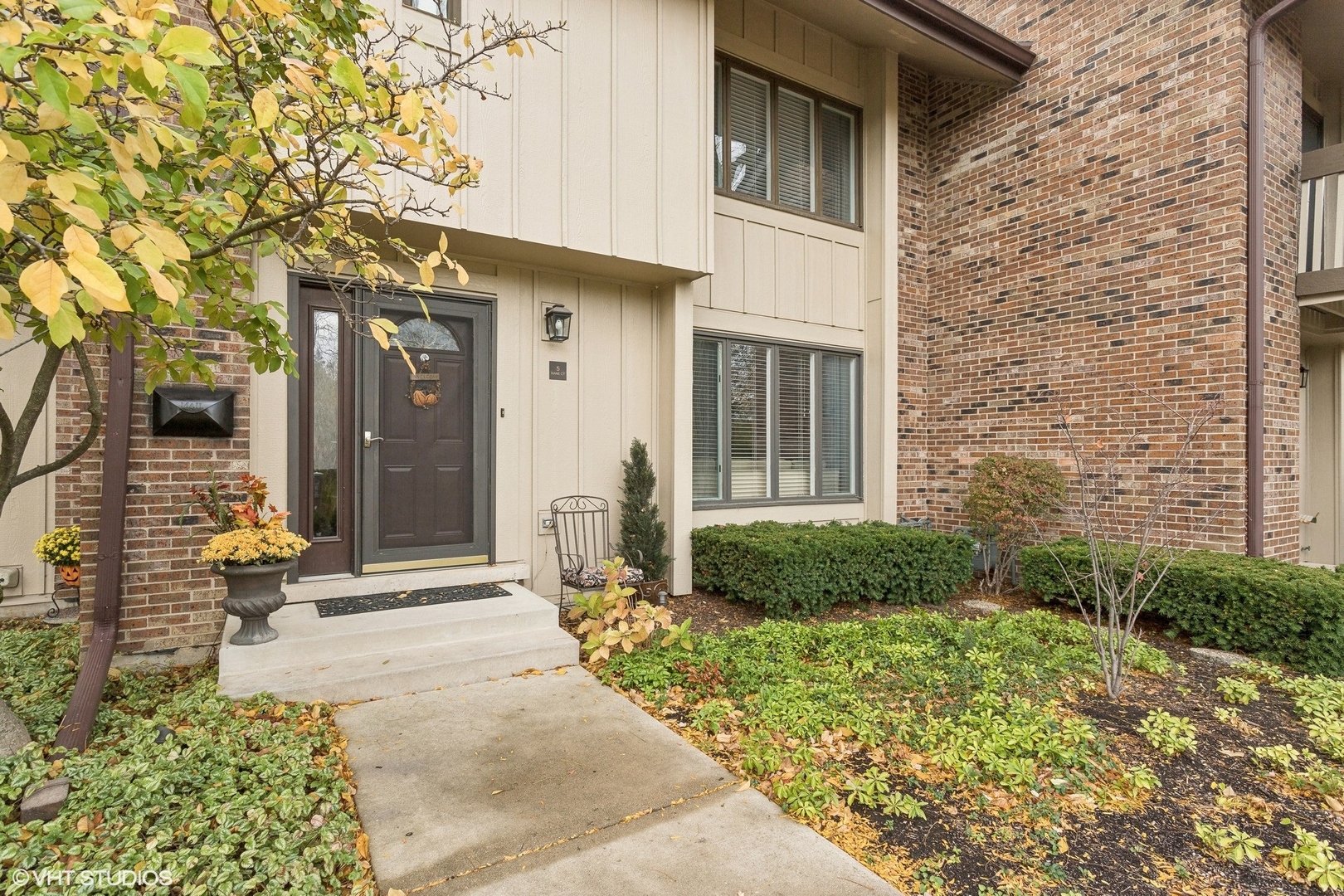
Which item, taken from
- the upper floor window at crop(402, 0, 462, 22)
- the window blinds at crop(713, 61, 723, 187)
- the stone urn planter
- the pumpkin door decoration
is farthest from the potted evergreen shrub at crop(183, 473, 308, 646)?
the window blinds at crop(713, 61, 723, 187)

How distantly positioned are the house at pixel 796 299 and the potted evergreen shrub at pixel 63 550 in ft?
1.32

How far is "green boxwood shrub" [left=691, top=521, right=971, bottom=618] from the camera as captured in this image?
5199 mm

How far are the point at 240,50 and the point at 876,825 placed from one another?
3.21 meters

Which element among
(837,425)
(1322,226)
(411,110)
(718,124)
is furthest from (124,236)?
(1322,226)

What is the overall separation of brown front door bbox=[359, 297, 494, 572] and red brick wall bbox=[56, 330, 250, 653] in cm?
92

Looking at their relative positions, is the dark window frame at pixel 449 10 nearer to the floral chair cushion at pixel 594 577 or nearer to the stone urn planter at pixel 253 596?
the stone urn planter at pixel 253 596

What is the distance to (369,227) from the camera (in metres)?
4.48

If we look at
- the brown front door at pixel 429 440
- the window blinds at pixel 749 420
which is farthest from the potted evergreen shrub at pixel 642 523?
the brown front door at pixel 429 440

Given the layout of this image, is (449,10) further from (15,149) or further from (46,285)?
(46,285)

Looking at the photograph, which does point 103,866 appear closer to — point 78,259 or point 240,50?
point 78,259

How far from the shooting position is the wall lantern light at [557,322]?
5.34 meters

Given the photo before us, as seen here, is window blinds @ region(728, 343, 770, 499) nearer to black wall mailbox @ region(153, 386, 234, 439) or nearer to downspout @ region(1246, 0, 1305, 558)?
downspout @ region(1246, 0, 1305, 558)

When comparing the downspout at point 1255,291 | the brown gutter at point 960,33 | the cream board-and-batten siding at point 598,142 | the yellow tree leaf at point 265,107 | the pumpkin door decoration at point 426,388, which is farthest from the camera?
the brown gutter at point 960,33

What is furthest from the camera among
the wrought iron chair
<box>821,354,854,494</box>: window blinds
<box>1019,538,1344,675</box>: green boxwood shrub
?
<box>821,354,854,494</box>: window blinds
